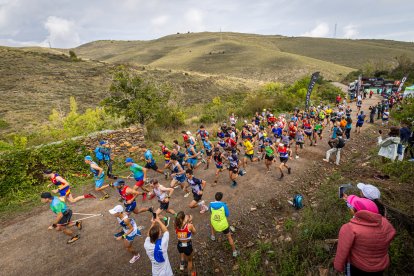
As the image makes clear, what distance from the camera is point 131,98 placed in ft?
52.9

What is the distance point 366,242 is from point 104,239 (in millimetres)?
6844

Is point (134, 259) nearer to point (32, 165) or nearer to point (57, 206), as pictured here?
point (57, 206)

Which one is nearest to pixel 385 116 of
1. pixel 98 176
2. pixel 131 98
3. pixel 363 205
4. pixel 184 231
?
pixel 363 205

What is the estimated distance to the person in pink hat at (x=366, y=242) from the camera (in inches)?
129

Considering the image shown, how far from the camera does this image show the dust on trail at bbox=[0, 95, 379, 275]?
6.17 meters

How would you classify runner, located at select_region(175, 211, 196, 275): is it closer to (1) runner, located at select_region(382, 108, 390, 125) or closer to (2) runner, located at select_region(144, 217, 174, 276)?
(2) runner, located at select_region(144, 217, 174, 276)

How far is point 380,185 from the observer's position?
7809mm

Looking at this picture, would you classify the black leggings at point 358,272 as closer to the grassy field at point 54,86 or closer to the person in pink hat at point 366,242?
the person in pink hat at point 366,242

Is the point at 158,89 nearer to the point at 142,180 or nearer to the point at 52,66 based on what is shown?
the point at 142,180

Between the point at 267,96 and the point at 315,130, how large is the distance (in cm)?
1655

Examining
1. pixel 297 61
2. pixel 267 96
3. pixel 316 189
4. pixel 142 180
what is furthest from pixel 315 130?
pixel 297 61

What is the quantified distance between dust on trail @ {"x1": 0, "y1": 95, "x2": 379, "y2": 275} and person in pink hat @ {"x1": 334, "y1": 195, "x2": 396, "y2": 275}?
330 centimetres

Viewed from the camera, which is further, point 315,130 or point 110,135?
point 315,130

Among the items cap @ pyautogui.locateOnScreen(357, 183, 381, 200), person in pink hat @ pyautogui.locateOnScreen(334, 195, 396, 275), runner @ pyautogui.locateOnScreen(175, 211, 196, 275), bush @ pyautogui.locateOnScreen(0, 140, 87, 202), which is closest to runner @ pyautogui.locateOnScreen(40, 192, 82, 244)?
runner @ pyautogui.locateOnScreen(175, 211, 196, 275)
